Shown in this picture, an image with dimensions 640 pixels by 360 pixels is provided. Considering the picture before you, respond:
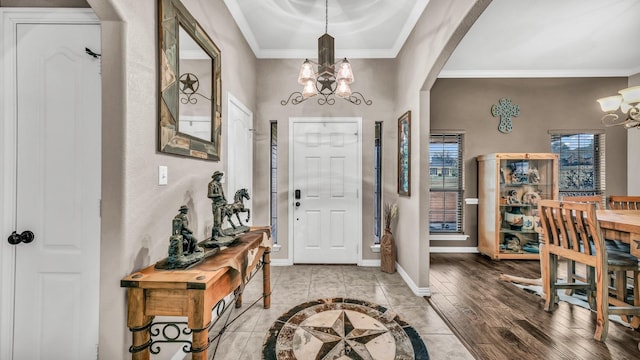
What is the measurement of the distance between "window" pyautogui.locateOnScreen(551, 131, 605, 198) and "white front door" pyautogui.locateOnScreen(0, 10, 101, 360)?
20.2 ft

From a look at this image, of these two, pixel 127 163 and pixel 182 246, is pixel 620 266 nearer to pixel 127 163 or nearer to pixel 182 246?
pixel 182 246

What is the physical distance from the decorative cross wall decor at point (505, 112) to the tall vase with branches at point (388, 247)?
2.60m

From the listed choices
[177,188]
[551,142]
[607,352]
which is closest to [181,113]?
[177,188]

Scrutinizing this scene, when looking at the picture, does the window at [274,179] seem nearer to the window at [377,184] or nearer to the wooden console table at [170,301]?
the window at [377,184]

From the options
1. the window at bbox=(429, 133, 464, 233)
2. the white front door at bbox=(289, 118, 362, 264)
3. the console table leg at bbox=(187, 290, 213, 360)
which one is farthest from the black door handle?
the window at bbox=(429, 133, 464, 233)

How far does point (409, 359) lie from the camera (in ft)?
5.81

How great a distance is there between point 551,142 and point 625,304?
10.1 ft

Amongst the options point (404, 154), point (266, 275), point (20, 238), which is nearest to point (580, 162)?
point (404, 154)

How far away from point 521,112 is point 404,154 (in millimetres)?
2788

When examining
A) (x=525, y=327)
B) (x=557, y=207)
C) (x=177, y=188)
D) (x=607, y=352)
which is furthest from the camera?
(x=557, y=207)

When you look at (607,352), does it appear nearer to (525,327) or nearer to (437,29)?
(525,327)

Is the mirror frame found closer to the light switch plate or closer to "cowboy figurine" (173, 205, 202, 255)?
the light switch plate

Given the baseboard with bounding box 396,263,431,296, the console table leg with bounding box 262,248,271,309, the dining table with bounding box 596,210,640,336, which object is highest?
the dining table with bounding box 596,210,640,336

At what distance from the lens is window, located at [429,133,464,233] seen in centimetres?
436
